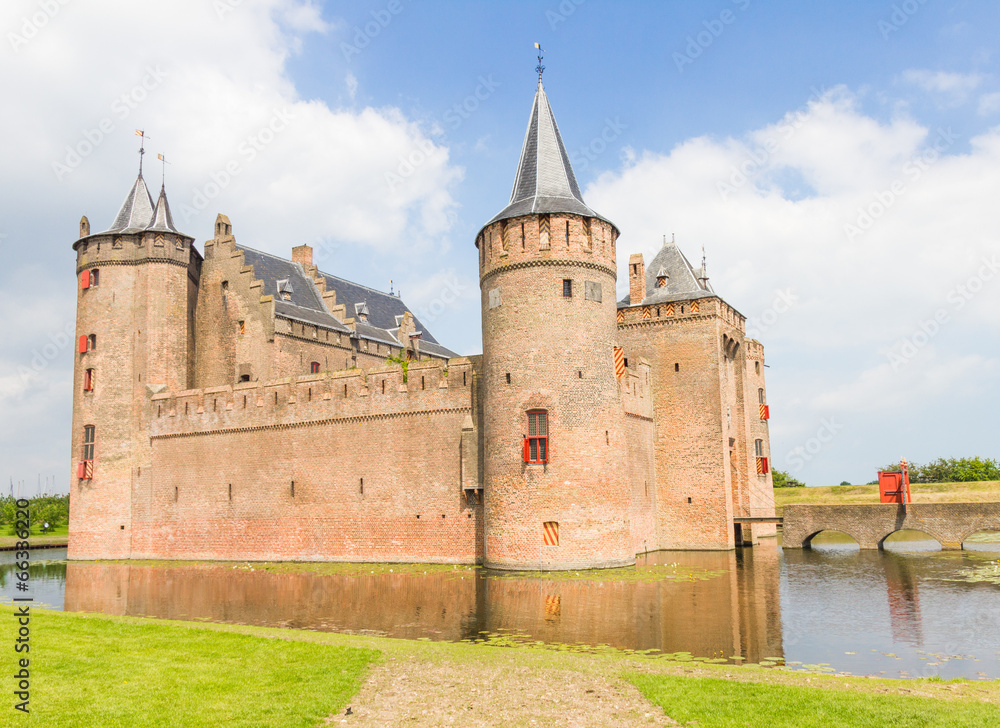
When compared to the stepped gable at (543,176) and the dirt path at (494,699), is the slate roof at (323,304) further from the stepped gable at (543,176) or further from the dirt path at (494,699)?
the dirt path at (494,699)

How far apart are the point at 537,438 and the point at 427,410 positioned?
494 cm

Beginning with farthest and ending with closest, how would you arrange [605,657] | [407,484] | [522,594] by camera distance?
[407,484] → [522,594] → [605,657]

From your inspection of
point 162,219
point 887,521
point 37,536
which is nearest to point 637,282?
point 887,521

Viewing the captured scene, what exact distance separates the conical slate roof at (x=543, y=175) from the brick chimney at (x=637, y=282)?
634 centimetres

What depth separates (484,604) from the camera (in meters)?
16.9

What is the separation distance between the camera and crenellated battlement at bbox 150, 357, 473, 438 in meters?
26.5

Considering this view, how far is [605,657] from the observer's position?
11.1m

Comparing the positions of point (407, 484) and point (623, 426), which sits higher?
point (623, 426)

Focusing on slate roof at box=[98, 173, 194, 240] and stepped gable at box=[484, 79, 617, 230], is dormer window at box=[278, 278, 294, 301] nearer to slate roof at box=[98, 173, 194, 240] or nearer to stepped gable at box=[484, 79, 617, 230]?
slate roof at box=[98, 173, 194, 240]

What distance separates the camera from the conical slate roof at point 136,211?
3334cm

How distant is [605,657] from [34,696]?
7033 mm

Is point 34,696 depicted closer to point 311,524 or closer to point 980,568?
point 311,524

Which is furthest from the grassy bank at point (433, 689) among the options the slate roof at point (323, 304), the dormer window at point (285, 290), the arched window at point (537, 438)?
the dormer window at point (285, 290)

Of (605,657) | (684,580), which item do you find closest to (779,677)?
(605,657)
